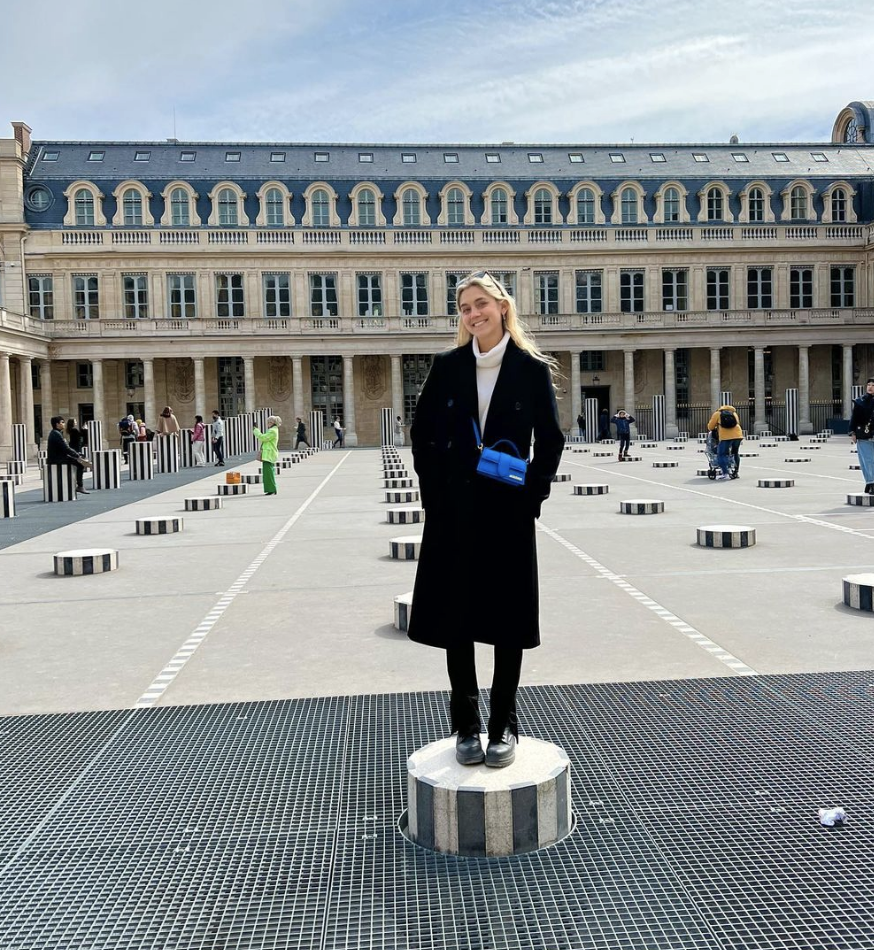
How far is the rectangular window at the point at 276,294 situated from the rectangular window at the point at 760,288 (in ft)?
96.9

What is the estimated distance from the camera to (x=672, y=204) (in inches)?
2539

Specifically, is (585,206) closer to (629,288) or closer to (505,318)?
(629,288)

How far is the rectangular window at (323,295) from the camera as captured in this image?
61875 millimetres

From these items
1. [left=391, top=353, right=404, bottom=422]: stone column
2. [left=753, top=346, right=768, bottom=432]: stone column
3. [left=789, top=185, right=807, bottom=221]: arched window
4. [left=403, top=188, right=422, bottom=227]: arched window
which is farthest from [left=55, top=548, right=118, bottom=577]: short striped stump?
[left=789, top=185, right=807, bottom=221]: arched window

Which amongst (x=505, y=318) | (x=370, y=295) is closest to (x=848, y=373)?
(x=370, y=295)

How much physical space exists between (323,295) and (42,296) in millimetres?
16758

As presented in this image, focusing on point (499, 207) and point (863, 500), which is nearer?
point (863, 500)

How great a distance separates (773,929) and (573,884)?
76cm

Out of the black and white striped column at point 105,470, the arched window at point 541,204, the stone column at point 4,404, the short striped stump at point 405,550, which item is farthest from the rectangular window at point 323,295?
the short striped stump at point 405,550

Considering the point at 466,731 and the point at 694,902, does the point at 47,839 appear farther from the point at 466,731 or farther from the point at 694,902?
the point at 694,902

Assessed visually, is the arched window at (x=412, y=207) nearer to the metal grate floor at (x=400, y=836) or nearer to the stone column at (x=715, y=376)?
the stone column at (x=715, y=376)

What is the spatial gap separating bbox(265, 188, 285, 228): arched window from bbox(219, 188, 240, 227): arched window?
1.98m

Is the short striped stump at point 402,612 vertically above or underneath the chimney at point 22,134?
underneath

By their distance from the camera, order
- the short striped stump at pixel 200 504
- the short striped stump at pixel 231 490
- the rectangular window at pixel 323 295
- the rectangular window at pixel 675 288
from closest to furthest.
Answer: the short striped stump at pixel 200 504 < the short striped stump at pixel 231 490 < the rectangular window at pixel 323 295 < the rectangular window at pixel 675 288
